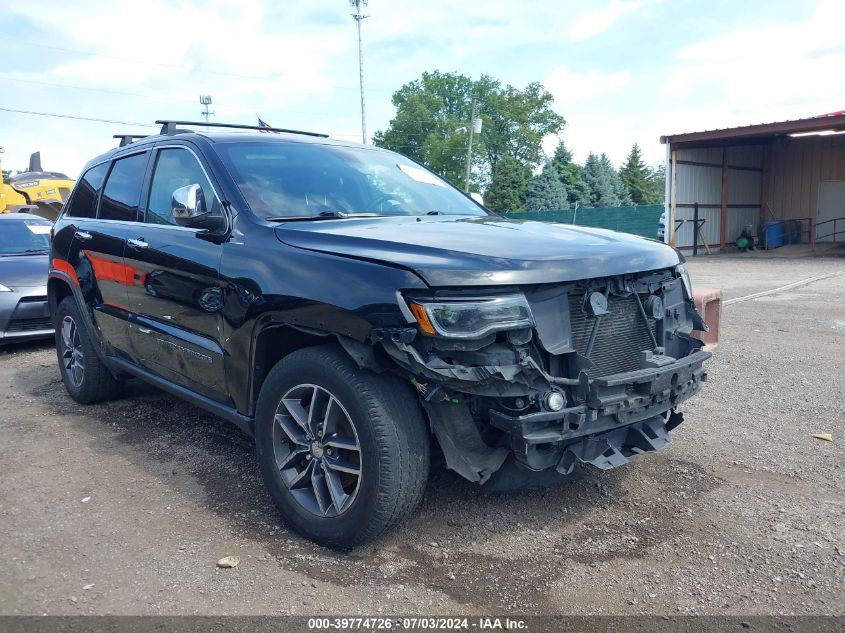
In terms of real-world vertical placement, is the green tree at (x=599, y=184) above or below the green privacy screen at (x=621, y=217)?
above

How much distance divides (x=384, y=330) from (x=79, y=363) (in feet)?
12.2

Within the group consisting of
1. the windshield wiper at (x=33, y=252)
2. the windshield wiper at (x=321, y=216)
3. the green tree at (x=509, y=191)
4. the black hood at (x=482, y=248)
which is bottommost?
the windshield wiper at (x=33, y=252)

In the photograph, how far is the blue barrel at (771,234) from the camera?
1024 inches

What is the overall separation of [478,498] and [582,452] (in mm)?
870

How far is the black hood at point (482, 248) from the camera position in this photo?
277cm

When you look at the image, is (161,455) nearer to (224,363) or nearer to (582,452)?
(224,363)

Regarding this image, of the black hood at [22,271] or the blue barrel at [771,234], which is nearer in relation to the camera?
the black hood at [22,271]

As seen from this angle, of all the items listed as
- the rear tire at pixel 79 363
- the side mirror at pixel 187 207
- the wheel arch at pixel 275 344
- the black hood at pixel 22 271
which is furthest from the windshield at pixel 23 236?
the wheel arch at pixel 275 344

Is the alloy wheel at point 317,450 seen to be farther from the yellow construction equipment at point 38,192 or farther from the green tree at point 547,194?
the green tree at point 547,194

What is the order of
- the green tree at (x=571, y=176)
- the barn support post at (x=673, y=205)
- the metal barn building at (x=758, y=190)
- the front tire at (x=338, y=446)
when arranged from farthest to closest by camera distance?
the green tree at (x=571, y=176)
the metal barn building at (x=758, y=190)
the barn support post at (x=673, y=205)
the front tire at (x=338, y=446)

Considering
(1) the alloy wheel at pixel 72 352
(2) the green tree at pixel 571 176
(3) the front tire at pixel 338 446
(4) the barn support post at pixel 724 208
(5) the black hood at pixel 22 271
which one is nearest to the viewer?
(3) the front tire at pixel 338 446

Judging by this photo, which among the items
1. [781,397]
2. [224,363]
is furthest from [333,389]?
[781,397]

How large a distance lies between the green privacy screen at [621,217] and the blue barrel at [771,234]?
4.49 m

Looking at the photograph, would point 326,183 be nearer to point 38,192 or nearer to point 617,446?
point 617,446
